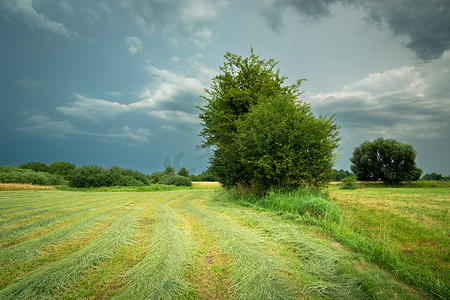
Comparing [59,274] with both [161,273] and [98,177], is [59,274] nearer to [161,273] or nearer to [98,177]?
[161,273]

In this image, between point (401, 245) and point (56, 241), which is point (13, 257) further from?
point (401, 245)

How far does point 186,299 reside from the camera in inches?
92.3

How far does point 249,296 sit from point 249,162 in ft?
23.1

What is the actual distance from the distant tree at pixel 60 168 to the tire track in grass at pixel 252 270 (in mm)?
74004

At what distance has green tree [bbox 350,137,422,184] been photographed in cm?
4031

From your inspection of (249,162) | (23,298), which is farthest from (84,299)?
(249,162)

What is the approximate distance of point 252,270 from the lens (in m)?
2.95

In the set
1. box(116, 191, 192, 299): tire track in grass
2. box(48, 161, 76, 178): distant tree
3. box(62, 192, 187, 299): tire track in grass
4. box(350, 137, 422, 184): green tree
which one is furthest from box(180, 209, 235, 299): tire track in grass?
box(48, 161, 76, 178): distant tree

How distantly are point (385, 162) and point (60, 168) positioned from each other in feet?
300

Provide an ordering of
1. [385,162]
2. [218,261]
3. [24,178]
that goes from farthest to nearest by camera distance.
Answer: [385,162] < [24,178] < [218,261]

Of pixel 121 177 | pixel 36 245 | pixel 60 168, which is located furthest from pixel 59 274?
pixel 60 168

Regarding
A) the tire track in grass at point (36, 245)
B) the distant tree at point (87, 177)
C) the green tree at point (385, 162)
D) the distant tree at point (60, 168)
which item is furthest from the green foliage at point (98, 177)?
the green tree at point (385, 162)

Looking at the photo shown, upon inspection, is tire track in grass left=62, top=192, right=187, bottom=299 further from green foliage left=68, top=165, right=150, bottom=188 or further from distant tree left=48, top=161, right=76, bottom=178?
distant tree left=48, top=161, right=76, bottom=178

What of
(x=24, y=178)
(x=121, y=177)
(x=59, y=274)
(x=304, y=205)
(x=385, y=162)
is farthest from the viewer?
(x=385, y=162)
